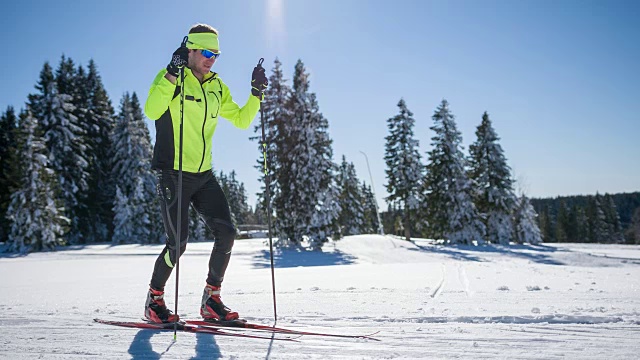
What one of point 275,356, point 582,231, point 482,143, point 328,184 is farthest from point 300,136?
point 582,231

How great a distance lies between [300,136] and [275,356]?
20891mm

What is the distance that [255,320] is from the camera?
334cm

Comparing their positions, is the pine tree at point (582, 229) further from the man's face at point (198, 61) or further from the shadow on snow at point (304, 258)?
the man's face at point (198, 61)

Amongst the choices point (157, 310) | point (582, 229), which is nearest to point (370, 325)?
point (157, 310)

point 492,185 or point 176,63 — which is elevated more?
point 492,185

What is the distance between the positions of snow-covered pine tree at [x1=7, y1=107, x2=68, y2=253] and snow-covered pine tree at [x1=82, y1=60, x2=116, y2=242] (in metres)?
8.59

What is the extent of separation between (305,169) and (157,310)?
62.5 feet

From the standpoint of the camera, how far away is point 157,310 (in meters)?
3.21

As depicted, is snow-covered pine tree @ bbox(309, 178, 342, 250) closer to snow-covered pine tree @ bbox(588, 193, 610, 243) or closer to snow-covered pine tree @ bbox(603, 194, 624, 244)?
snow-covered pine tree @ bbox(588, 193, 610, 243)

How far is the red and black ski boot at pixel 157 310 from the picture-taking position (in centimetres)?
317

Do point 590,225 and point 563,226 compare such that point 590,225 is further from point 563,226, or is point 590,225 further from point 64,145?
point 64,145

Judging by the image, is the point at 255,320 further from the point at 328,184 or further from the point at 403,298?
the point at 328,184

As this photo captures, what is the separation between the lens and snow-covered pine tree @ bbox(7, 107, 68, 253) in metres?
20.8

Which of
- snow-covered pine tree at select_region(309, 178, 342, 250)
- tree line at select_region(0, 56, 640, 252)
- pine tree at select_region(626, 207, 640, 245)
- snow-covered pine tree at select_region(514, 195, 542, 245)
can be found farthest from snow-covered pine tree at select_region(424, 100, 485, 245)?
pine tree at select_region(626, 207, 640, 245)
